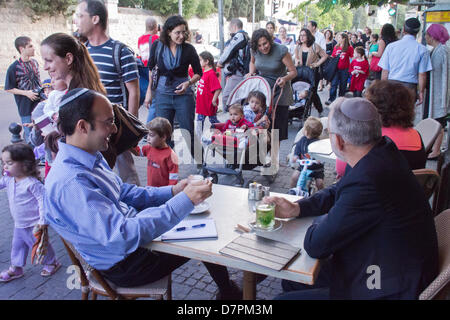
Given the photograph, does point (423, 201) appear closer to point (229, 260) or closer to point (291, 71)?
point (229, 260)

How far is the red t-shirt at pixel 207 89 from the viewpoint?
711 centimetres

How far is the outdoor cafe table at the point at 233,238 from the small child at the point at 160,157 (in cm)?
158

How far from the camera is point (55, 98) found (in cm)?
306

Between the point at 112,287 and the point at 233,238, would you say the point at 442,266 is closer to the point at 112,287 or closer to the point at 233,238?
the point at 233,238

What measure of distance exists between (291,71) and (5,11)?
24.3 meters

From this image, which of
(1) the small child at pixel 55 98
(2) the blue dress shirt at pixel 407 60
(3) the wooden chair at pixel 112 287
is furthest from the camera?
(2) the blue dress shirt at pixel 407 60

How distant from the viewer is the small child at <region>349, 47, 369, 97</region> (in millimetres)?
10898

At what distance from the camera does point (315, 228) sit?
1886 mm

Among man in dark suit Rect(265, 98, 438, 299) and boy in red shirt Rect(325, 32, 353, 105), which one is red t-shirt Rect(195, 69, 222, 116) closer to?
man in dark suit Rect(265, 98, 438, 299)

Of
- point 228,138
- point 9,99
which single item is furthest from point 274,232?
point 9,99

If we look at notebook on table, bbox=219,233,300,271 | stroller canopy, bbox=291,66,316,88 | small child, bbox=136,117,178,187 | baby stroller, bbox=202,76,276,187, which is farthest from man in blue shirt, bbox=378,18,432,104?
notebook on table, bbox=219,233,300,271

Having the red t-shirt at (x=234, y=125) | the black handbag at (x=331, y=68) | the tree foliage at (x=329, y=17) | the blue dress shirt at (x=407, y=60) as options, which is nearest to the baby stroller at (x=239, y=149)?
the red t-shirt at (x=234, y=125)

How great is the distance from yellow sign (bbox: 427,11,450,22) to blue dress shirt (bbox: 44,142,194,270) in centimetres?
629

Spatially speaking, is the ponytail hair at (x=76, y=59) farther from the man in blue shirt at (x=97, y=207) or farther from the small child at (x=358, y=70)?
the small child at (x=358, y=70)
